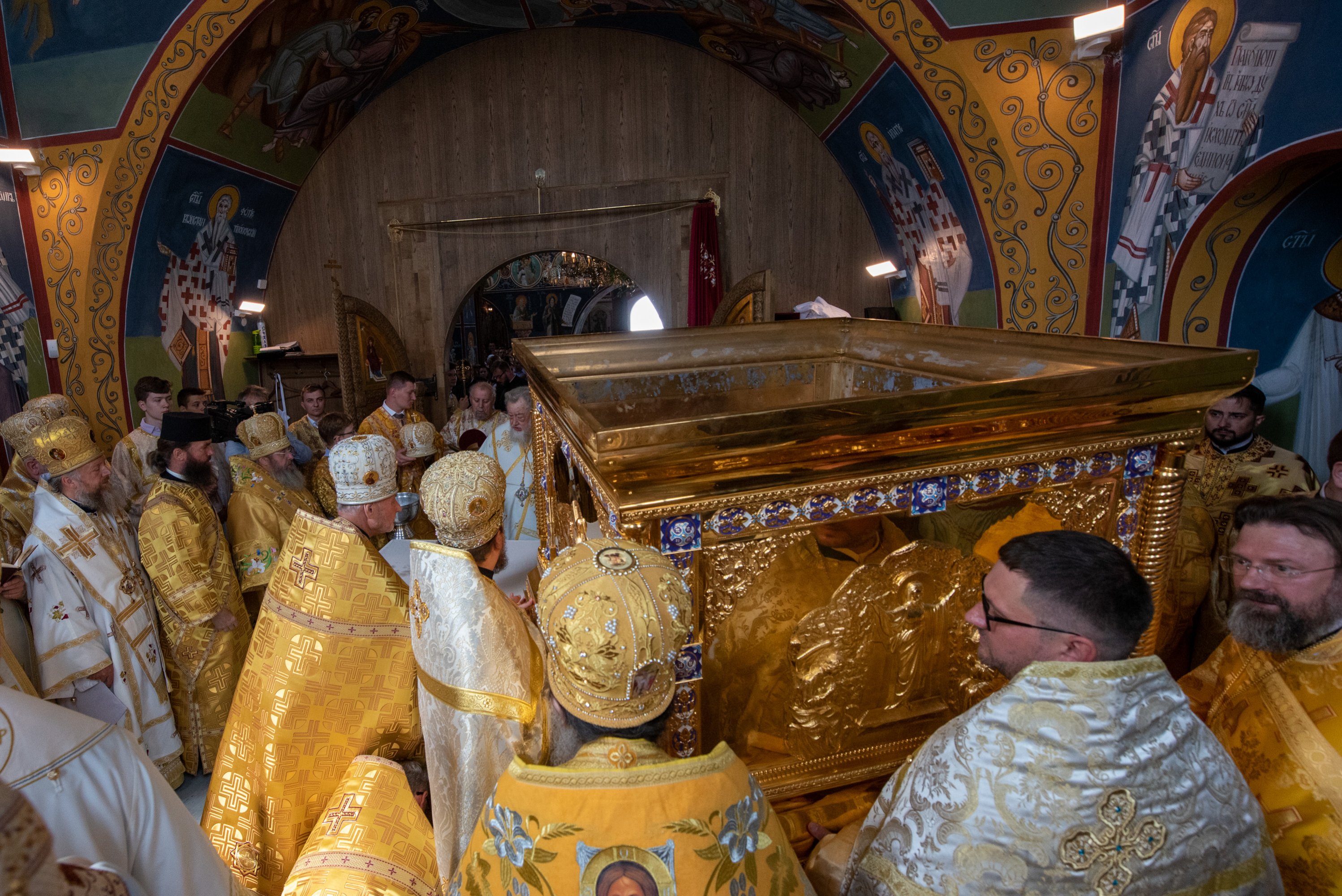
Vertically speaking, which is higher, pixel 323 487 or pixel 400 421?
pixel 400 421

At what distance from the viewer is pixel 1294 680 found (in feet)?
5.11

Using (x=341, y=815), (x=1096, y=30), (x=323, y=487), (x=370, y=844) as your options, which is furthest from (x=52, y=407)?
(x=1096, y=30)

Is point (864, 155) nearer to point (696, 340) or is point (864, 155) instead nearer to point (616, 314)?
point (696, 340)

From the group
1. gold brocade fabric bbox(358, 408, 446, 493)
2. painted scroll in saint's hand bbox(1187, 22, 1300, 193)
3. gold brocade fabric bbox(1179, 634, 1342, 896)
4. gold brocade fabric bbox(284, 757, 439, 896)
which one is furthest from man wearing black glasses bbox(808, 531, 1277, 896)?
gold brocade fabric bbox(358, 408, 446, 493)

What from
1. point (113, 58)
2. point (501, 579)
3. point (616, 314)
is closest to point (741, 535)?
point (501, 579)

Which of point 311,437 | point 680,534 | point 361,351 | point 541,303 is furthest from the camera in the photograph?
point 541,303

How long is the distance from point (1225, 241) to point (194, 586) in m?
5.72

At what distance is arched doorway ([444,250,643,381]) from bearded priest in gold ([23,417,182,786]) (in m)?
10.6

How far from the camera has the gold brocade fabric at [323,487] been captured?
496 cm

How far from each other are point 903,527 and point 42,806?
1.63 metres

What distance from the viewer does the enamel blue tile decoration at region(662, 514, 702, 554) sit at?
1461 mm

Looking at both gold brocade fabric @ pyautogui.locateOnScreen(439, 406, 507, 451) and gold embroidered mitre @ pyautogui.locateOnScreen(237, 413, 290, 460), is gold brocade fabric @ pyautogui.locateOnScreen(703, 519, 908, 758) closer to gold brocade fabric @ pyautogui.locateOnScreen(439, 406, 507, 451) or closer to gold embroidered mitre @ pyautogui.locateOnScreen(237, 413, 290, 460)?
gold embroidered mitre @ pyautogui.locateOnScreen(237, 413, 290, 460)

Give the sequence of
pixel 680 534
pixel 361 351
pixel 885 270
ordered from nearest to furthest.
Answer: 1. pixel 680 534
2. pixel 885 270
3. pixel 361 351

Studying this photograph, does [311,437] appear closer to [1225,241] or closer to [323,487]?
[323,487]
